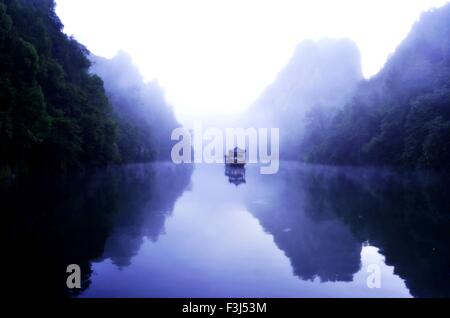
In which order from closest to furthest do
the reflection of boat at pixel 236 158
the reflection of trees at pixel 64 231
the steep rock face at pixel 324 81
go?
the reflection of trees at pixel 64 231 → the reflection of boat at pixel 236 158 → the steep rock face at pixel 324 81

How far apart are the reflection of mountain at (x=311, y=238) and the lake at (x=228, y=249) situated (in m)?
0.03

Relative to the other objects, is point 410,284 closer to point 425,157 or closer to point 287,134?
point 425,157

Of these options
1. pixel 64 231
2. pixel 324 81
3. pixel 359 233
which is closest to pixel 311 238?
pixel 359 233

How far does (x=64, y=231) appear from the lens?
36.1 ft

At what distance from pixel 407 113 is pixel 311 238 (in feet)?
169

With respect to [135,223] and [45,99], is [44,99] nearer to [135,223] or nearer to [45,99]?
[45,99]

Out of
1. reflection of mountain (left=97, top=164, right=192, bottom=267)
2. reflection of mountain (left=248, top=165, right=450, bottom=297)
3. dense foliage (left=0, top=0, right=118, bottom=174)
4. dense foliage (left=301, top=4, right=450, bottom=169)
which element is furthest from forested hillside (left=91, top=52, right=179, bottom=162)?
reflection of mountain (left=248, top=165, right=450, bottom=297)

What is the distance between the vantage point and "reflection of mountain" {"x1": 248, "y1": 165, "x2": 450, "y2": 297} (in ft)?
26.4

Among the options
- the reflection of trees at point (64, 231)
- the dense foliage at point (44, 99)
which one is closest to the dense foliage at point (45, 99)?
the dense foliage at point (44, 99)

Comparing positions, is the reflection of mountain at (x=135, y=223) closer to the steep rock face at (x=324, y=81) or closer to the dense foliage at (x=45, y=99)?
the dense foliage at (x=45, y=99)

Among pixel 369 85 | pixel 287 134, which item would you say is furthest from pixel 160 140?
pixel 369 85

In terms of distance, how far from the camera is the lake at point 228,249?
705 cm

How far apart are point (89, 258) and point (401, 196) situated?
17474mm
